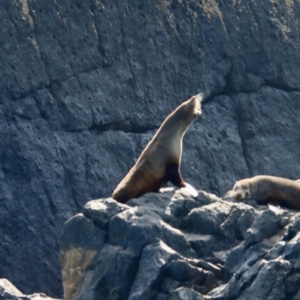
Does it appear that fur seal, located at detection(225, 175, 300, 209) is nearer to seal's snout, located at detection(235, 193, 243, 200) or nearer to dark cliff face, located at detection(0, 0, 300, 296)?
seal's snout, located at detection(235, 193, 243, 200)

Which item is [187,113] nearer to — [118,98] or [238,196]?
[238,196]

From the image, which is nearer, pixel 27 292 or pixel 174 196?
pixel 174 196

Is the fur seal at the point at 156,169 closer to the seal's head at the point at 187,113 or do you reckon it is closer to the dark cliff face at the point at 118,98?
the seal's head at the point at 187,113

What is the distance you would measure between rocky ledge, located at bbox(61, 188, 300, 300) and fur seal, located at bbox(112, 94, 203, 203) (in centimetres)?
37

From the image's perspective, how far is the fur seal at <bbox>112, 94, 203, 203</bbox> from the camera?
16438 millimetres

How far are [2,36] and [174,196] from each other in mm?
7048

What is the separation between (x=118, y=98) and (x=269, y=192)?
21.3 ft

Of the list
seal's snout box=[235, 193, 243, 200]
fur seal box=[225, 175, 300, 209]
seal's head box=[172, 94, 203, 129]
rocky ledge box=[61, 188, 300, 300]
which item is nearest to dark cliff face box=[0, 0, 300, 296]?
seal's head box=[172, 94, 203, 129]

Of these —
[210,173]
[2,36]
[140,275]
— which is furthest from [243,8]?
[140,275]

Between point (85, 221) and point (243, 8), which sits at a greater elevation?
point (243, 8)

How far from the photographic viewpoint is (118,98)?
898 inches

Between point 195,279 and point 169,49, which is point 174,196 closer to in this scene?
point 195,279

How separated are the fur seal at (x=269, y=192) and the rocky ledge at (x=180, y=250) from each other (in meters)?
0.39

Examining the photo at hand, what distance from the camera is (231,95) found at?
2417 cm
